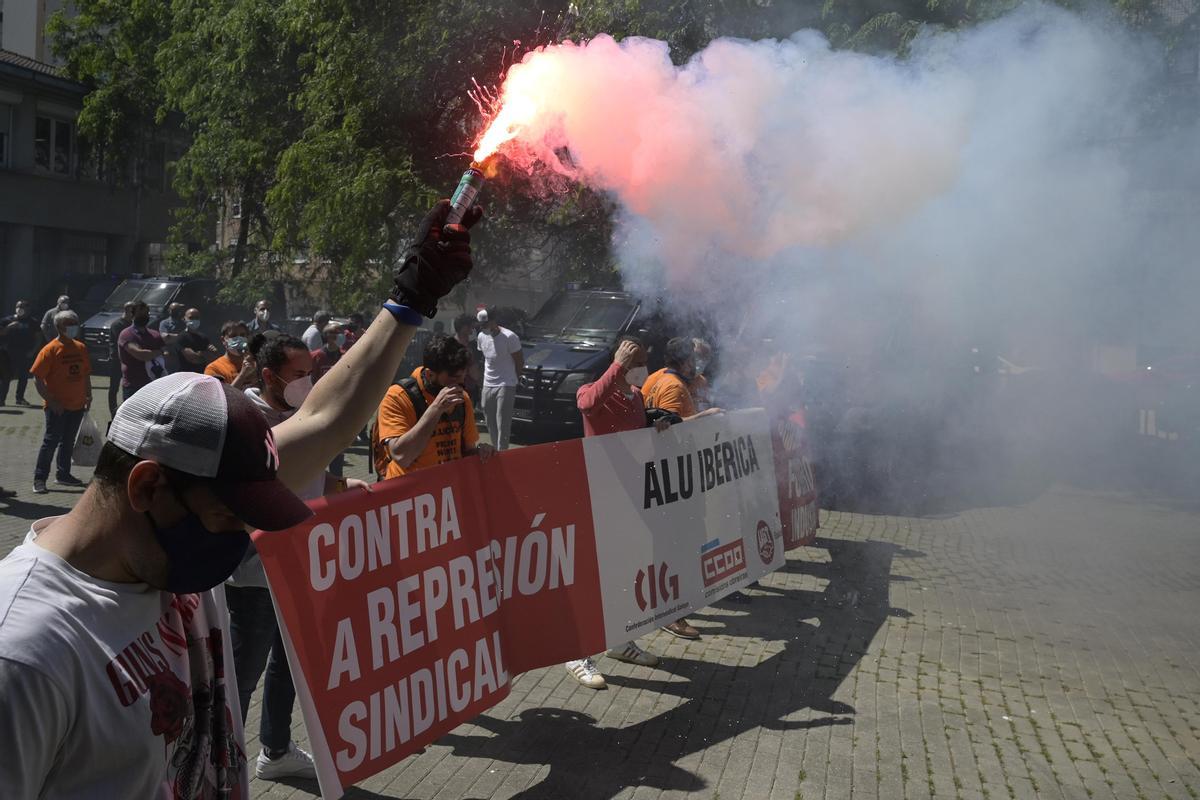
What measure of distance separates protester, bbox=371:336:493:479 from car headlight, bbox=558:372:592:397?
30.1 feet

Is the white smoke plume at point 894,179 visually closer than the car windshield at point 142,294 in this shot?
Yes

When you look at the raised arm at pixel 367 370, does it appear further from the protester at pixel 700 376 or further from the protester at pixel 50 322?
the protester at pixel 50 322

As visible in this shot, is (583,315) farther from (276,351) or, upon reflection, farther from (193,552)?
(193,552)

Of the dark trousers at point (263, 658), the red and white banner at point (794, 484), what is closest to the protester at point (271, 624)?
the dark trousers at point (263, 658)

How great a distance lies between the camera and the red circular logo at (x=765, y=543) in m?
8.00

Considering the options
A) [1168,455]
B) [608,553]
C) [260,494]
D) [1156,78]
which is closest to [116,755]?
[260,494]

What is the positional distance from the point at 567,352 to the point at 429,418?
33.6 ft

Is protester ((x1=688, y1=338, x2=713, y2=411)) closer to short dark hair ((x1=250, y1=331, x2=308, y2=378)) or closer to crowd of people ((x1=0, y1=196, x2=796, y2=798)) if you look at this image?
short dark hair ((x1=250, y1=331, x2=308, y2=378))

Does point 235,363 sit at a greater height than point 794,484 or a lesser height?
greater

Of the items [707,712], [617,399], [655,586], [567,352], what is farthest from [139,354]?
[707,712]

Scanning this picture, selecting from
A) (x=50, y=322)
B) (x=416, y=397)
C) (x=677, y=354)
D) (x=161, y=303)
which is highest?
(x=161, y=303)

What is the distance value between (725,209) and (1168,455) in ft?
41.7

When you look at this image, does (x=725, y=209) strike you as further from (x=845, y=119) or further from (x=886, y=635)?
(x=886, y=635)

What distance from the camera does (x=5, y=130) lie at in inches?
1275
